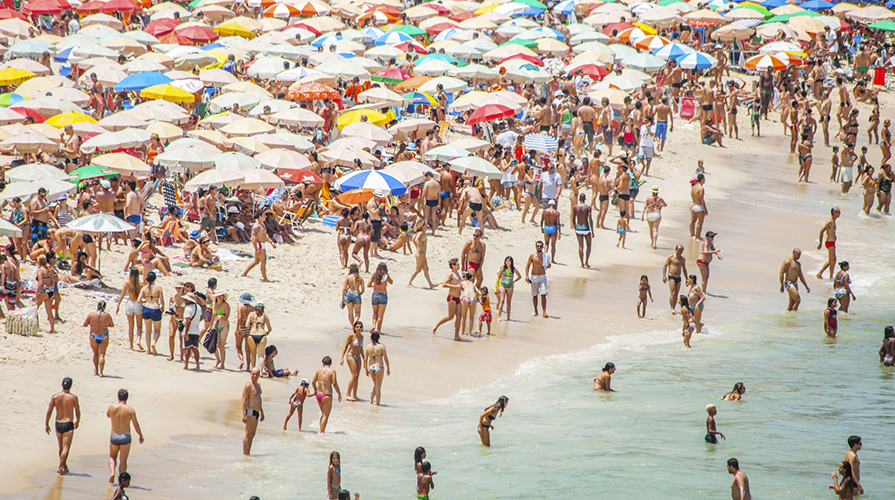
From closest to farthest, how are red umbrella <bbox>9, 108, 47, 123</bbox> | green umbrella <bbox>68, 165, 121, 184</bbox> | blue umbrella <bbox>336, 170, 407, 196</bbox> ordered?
green umbrella <bbox>68, 165, 121, 184</bbox>
blue umbrella <bbox>336, 170, 407, 196</bbox>
red umbrella <bbox>9, 108, 47, 123</bbox>

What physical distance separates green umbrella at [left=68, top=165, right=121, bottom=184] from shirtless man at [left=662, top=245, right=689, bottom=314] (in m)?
9.89

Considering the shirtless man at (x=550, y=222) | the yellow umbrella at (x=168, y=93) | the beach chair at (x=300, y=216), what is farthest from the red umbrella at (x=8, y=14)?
the shirtless man at (x=550, y=222)

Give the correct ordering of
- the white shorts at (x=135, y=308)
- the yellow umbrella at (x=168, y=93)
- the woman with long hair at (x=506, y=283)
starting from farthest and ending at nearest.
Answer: the yellow umbrella at (x=168, y=93), the woman with long hair at (x=506, y=283), the white shorts at (x=135, y=308)

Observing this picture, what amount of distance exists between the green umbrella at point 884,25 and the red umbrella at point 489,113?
18491mm

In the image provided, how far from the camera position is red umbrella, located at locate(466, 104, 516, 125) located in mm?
23328

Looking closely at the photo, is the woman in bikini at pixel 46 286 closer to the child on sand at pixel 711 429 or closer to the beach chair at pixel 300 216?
the beach chair at pixel 300 216

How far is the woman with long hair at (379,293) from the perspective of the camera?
1366 cm

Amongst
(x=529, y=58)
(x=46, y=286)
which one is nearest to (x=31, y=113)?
(x=46, y=286)

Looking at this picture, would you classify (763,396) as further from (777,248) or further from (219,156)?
(219,156)

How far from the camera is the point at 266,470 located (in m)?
10.0

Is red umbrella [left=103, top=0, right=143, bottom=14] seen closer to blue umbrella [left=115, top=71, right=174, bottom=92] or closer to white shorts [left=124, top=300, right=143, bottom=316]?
blue umbrella [left=115, top=71, right=174, bottom=92]

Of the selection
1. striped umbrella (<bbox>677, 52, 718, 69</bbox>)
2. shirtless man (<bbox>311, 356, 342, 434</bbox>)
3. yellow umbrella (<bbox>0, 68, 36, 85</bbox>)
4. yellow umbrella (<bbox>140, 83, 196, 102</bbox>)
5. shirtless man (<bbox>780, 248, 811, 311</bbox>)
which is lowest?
shirtless man (<bbox>311, 356, 342, 434</bbox>)

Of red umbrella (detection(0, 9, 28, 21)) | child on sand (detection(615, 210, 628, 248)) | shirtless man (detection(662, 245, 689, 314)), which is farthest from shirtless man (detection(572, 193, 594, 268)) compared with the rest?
red umbrella (detection(0, 9, 28, 21))

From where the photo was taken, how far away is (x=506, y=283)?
15.2 metres
